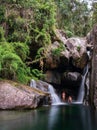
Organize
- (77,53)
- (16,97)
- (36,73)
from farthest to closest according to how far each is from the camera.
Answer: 1. (77,53)
2. (36,73)
3. (16,97)

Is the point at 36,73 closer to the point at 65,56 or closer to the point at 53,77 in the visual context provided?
the point at 53,77

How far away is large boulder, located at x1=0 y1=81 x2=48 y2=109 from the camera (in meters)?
14.2

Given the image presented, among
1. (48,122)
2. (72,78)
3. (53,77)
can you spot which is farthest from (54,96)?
(48,122)

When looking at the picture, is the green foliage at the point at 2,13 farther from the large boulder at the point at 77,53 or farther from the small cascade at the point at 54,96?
the small cascade at the point at 54,96

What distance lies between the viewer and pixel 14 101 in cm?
1427

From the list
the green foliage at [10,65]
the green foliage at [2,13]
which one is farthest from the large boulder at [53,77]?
the green foliage at [2,13]

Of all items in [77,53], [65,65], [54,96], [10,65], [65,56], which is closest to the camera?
[10,65]

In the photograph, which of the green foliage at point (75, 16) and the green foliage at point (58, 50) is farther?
the green foliage at point (75, 16)

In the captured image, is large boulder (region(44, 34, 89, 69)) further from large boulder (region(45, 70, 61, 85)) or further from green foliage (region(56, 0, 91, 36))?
green foliage (region(56, 0, 91, 36))

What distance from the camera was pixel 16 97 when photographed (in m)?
14.3

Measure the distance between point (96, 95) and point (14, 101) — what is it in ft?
13.7

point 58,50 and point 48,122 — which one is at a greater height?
point 58,50

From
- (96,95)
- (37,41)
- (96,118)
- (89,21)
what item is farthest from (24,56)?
(89,21)

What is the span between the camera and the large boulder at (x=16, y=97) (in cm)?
1421
